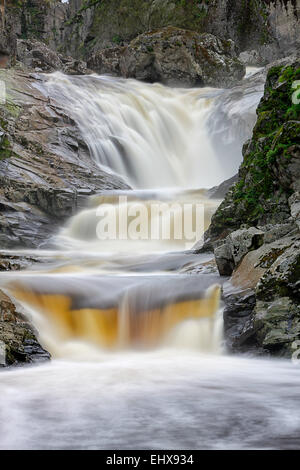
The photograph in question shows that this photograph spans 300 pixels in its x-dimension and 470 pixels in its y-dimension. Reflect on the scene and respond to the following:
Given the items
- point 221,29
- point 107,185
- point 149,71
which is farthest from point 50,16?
point 107,185

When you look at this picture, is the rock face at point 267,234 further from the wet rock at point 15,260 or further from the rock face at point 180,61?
the rock face at point 180,61

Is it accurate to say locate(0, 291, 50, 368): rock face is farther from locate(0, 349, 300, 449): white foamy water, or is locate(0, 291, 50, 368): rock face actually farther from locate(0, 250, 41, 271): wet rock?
locate(0, 250, 41, 271): wet rock

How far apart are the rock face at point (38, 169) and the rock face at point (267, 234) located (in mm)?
5033

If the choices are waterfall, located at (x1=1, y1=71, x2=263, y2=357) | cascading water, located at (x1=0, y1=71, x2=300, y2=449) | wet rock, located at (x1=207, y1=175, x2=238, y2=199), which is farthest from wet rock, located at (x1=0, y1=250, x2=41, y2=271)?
wet rock, located at (x1=207, y1=175, x2=238, y2=199)

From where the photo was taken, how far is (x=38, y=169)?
46.0 ft

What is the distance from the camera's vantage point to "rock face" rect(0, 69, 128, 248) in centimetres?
1241

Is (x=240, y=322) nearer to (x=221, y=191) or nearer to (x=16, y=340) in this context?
(x=16, y=340)

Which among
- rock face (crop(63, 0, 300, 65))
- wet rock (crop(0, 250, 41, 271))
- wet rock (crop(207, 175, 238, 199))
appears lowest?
wet rock (crop(0, 250, 41, 271))

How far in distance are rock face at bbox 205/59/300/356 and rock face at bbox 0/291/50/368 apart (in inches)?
90.8

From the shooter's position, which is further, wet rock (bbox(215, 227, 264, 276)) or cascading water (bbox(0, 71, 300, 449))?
wet rock (bbox(215, 227, 264, 276))

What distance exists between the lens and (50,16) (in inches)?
1864

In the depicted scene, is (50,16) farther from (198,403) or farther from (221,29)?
(198,403)

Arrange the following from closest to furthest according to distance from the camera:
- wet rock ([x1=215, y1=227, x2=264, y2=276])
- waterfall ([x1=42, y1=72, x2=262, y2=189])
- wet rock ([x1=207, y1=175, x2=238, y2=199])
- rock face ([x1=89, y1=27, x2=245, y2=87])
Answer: wet rock ([x1=215, y1=227, x2=264, y2=276])
wet rock ([x1=207, y1=175, x2=238, y2=199])
waterfall ([x1=42, y1=72, x2=262, y2=189])
rock face ([x1=89, y1=27, x2=245, y2=87])

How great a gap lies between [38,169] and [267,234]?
8.88m
